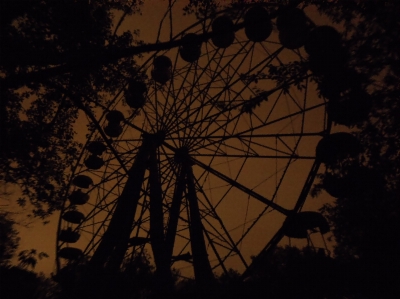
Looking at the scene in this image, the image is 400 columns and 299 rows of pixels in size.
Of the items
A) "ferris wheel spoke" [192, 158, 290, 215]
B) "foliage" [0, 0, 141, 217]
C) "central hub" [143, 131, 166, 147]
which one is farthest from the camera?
"central hub" [143, 131, 166, 147]

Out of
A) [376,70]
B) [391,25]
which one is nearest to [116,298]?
[376,70]

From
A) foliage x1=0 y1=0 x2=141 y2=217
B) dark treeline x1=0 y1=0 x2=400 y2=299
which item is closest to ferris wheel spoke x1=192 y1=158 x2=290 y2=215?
dark treeline x1=0 y1=0 x2=400 y2=299

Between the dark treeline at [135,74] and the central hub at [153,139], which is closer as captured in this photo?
the dark treeline at [135,74]

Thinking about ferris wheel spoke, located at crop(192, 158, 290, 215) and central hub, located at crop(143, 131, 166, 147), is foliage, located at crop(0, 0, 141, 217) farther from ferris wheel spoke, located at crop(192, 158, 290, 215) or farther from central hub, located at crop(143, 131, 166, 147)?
ferris wheel spoke, located at crop(192, 158, 290, 215)

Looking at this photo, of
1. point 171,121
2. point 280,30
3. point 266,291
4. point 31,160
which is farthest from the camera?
point 171,121

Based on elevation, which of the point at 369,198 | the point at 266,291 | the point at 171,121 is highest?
the point at 171,121

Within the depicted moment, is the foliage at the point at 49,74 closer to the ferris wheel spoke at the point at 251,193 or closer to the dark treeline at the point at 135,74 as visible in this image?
the dark treeline at the point at 135,74

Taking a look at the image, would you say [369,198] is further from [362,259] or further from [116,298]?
[116,298]

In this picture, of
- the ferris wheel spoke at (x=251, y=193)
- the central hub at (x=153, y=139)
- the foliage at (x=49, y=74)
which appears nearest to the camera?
the foliage at (x=49, y=74)

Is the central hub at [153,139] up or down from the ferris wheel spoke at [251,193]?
up

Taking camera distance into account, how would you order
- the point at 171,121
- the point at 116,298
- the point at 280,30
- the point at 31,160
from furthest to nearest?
the point at 171,121
the point at 280,30
the point at 31,160
the point at 116,298

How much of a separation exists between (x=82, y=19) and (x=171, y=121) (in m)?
5.60

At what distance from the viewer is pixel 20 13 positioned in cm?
527

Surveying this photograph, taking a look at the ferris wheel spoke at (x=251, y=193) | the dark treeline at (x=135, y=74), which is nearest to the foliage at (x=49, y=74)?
the dark treeline at (x=135, y=74)
